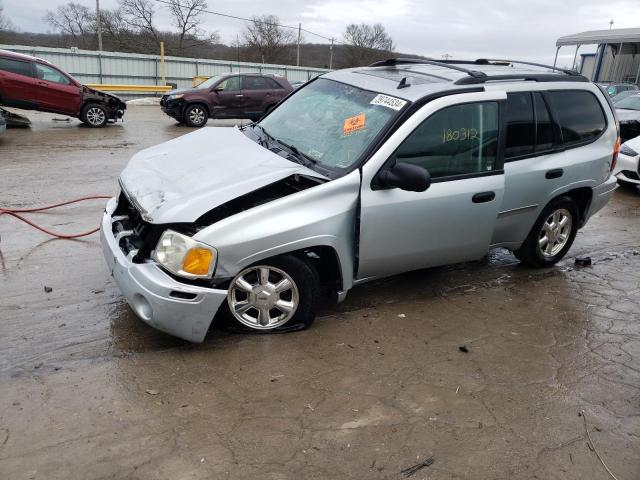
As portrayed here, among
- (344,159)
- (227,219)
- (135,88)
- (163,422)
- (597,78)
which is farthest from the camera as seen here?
(597,78)

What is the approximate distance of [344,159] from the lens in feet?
13.3

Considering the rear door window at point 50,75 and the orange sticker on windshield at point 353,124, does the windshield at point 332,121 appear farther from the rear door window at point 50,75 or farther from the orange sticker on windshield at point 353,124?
the rear door window at point 50,75

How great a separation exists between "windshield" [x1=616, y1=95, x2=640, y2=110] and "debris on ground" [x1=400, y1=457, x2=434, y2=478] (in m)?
12.3

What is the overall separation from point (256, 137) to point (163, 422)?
2.60 metres

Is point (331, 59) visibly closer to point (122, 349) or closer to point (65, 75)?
point (65, 75)

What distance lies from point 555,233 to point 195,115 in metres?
12.6

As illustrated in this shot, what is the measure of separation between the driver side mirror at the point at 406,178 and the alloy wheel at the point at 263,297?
964 millimetres

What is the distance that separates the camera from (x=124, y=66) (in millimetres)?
27328

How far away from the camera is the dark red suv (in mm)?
15789

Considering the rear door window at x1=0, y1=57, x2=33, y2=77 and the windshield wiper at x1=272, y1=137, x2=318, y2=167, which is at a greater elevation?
the windshield wiper at x1=272, y1=137, x2=318, y2=167

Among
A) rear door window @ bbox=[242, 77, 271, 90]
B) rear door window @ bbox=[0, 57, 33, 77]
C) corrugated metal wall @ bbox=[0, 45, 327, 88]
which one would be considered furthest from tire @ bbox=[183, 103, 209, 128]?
corrugated metal wall @ bbox=[0, 45, 327, 88]

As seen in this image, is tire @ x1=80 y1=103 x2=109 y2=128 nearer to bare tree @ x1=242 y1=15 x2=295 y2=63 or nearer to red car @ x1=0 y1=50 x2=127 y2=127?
red car @ x1=0 y1=50 x2=127 y2=127

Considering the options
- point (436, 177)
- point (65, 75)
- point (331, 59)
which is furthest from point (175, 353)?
point (331, 59)

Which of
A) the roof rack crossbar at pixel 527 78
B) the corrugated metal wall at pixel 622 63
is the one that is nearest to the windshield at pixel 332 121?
the roof rack crossbar at pixel 527 78
